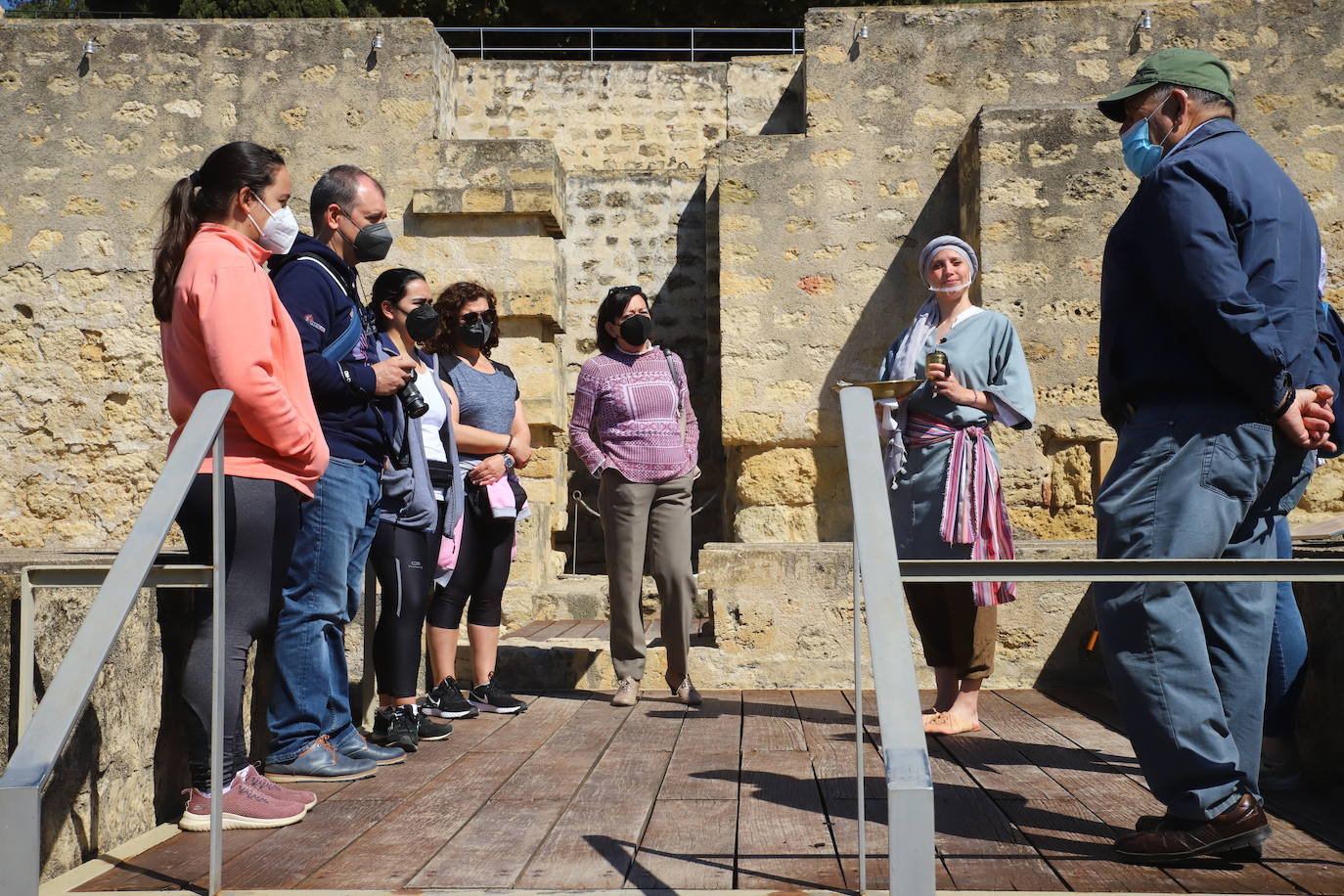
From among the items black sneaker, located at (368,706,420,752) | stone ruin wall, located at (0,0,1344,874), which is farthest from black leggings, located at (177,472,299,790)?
stone ruin wall, located at (0,0,1344,874)

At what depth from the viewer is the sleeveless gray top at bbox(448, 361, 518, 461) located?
4.61 metres

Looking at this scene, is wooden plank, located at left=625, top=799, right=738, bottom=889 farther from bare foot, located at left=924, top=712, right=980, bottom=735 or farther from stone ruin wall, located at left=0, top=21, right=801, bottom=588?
stone ruin wall, located at left=0, top=21, right=801, bottom=588

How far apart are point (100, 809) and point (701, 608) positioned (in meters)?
4.54

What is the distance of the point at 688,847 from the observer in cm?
261

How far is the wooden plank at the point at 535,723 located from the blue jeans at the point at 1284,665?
2058 millimetres

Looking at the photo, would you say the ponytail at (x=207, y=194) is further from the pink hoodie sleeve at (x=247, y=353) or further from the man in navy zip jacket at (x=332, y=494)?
the man in navy zip jacket at (x=332, y=494)

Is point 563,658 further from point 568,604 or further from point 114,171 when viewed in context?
point 114,171

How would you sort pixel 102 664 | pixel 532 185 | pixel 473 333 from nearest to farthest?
pixel 102 664, pixel 473 333, pixel 532 185

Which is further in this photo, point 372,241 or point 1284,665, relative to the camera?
point 372,241

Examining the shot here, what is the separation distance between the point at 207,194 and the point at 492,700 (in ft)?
7.06

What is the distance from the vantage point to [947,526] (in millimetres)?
3945

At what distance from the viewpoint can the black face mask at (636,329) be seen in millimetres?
4734

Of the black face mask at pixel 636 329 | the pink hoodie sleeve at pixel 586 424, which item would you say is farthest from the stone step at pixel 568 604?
the black face mask at pixel 636 329

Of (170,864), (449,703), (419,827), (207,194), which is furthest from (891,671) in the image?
(449,703)
